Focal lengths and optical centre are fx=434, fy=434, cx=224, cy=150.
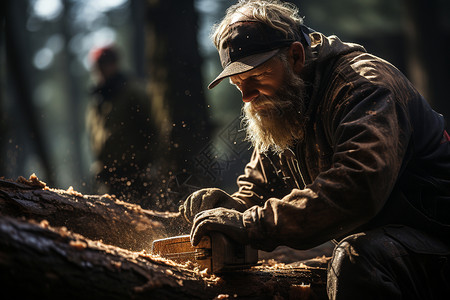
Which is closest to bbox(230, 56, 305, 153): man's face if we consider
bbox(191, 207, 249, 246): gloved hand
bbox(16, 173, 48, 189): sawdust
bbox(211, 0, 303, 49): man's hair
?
bbox(211, 0, 303, 49): man's hair

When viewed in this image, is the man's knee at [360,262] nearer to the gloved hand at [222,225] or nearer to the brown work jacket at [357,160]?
the brown work jacket at [357,160]

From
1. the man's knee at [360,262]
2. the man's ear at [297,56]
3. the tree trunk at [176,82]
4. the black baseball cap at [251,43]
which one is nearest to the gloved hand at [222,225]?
the man's knee at [360,262]

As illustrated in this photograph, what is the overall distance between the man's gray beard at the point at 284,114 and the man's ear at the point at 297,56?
0.05 m

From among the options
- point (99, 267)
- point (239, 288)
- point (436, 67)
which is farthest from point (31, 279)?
point (436, 67)

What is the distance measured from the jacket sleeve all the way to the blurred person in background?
2.63m

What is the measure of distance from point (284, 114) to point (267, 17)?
0.61m

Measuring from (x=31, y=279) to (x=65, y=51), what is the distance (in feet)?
67.0

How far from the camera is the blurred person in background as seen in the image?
509 cm

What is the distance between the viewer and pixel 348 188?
209cm

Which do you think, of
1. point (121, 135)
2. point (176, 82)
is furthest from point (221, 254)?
point (121, 135)

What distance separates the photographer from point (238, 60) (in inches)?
104

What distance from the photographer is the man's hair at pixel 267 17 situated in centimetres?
269

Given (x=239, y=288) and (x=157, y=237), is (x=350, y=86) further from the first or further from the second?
(x=157, y=237)

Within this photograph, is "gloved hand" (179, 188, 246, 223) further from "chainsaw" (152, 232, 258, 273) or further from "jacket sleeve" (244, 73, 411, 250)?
"jacket sleeve" (244, 73, 411, 250)
